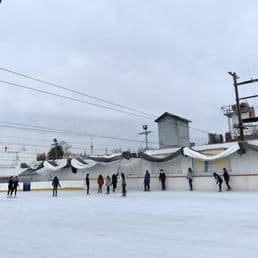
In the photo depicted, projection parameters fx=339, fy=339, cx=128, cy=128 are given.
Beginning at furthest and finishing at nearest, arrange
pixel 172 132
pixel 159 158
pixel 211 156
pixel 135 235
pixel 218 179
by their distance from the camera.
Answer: pixel 172 132, pixel 159 158, pixel 211 156, pixel 218 179, pixel 135 235

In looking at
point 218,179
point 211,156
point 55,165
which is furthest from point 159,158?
point 55,165

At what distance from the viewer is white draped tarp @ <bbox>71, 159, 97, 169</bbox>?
30.2m

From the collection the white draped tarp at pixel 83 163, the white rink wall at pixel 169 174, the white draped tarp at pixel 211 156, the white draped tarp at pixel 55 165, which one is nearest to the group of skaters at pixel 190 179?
the white rink wall at pixel 169 174

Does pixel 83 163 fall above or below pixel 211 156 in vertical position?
above

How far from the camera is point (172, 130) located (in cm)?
3334

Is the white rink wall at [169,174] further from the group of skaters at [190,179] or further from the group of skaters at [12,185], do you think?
the group of skaters at [12,185]

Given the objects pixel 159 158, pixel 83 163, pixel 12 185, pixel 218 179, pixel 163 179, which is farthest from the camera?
pixel 83 163

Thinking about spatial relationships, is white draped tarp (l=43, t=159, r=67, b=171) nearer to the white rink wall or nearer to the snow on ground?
the white rink wall

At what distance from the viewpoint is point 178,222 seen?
30.8 feet

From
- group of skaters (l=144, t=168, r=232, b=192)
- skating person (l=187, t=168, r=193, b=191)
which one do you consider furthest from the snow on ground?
skating person (l=187, t=168, r=193, b=191)

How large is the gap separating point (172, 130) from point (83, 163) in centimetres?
925

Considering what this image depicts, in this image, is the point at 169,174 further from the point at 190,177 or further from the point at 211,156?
the point at 211,156

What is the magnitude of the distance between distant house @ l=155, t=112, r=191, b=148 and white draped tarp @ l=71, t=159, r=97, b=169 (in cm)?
714

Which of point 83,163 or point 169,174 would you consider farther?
point 83,163
